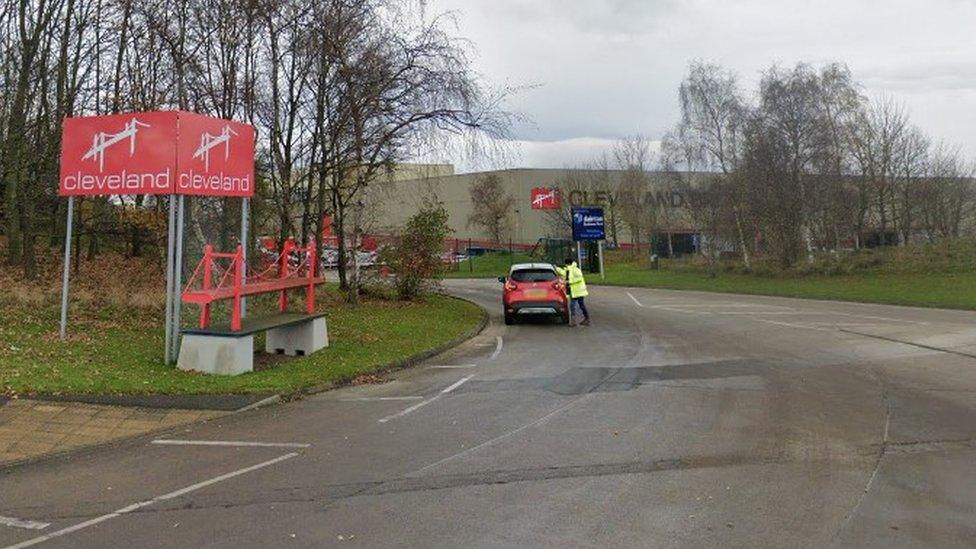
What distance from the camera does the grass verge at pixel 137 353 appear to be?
9.05m

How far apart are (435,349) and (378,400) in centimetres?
453

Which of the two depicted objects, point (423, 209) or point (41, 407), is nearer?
point (41, 407)

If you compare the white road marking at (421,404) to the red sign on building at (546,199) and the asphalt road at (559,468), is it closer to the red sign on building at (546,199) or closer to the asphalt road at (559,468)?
the asphalt road at (559,468)

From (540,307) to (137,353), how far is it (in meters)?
9.50

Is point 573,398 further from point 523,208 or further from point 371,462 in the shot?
point 523,208

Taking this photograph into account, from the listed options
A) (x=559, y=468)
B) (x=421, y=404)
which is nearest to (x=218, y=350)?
(x=421, y=404)

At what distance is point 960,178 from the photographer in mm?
46125

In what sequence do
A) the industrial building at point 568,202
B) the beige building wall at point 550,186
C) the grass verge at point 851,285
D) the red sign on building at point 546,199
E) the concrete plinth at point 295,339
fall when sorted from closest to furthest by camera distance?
the concrete plinth at point 295,339, the grass verge at point 851,285, the red sign on building at point 546,199, the industrial building at point 568,202, the beige building wall at point 550,186

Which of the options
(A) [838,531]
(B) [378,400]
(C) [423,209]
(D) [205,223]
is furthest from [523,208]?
(A) [838,531]

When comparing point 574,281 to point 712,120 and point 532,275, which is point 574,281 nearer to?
point 532,275

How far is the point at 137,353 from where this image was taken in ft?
37.0

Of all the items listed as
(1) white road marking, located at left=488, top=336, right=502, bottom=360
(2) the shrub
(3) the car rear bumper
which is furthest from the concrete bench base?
(2) the shrub

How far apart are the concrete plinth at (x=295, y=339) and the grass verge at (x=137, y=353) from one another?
0.30 meters

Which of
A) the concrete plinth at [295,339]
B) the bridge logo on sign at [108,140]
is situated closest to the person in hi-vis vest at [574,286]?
the concrete plinth at [295,339]
